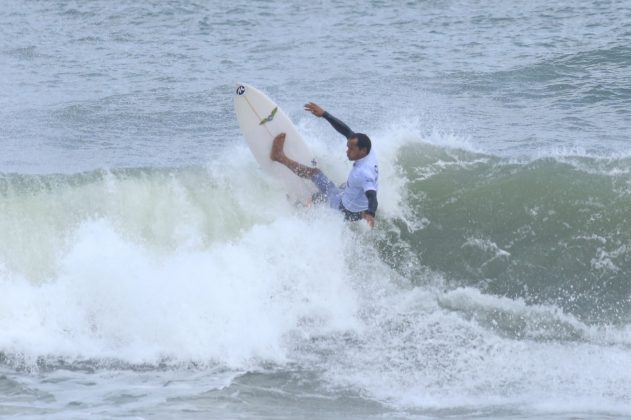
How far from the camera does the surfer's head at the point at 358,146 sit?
9.50 m

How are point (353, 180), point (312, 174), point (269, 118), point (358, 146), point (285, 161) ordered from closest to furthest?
point (358, 146)
point (353, 180)
point (312, 174)
point (285, 161)
point (269, 118)

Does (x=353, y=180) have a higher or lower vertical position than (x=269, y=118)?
lower

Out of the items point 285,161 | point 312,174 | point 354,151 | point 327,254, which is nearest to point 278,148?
point 285,161

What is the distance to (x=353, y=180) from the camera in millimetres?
9648

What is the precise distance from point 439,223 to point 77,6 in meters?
16.0

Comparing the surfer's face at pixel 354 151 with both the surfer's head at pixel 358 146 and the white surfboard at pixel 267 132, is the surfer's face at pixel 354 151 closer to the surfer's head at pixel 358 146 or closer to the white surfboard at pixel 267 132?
the surfer's head at pixel 358 146

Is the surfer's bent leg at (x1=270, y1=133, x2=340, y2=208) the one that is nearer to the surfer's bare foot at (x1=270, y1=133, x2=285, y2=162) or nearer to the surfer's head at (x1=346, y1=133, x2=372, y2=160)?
the surfer's bare foot at (x1=270, y1=133, x2=285, y2=162)

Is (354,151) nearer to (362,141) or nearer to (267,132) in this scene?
(362,141)

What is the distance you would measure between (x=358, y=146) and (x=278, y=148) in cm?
154

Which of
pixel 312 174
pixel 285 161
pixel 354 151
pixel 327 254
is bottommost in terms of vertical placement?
pixel 327 254

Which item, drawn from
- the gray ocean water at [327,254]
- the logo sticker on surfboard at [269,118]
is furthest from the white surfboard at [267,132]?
the gray ocean water at [327,254]

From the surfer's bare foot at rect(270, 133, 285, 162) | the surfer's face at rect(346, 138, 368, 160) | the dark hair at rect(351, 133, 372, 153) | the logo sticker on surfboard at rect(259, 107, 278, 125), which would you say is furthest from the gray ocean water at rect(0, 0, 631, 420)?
the dark hair at rect(351, 133, 372, 153)

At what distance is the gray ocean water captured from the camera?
816 centimetres

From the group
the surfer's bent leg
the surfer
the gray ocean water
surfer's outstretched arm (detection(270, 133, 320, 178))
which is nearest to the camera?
the gray ocean water
